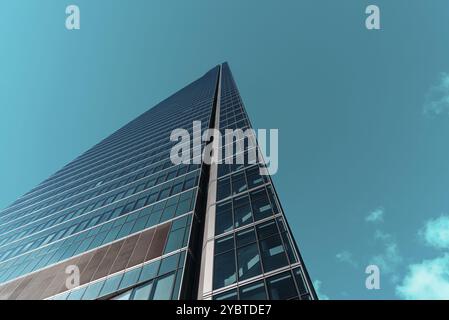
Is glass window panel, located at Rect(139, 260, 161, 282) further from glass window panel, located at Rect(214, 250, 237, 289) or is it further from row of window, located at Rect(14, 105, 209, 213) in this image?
row of window, located at Rect(14, 105, 209, 213)

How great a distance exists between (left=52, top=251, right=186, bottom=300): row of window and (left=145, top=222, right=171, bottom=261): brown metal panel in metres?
0.90

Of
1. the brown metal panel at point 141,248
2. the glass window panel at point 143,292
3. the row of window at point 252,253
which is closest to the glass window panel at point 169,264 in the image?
the glass window panel at point 143,292

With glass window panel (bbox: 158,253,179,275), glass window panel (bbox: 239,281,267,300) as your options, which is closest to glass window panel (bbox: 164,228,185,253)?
glass window panel (bbox: 158,253,179,275)

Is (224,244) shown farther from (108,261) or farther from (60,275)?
(60,275)

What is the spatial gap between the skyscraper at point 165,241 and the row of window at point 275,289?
0.05 meters

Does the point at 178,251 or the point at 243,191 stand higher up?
the point at 243,191

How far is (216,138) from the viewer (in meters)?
42.7

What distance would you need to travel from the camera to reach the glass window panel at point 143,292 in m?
19.7

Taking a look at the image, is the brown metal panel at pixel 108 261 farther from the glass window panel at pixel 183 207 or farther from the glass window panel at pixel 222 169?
the glass window panel at pixel 222 169

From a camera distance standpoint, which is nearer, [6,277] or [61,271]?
[61,271]
